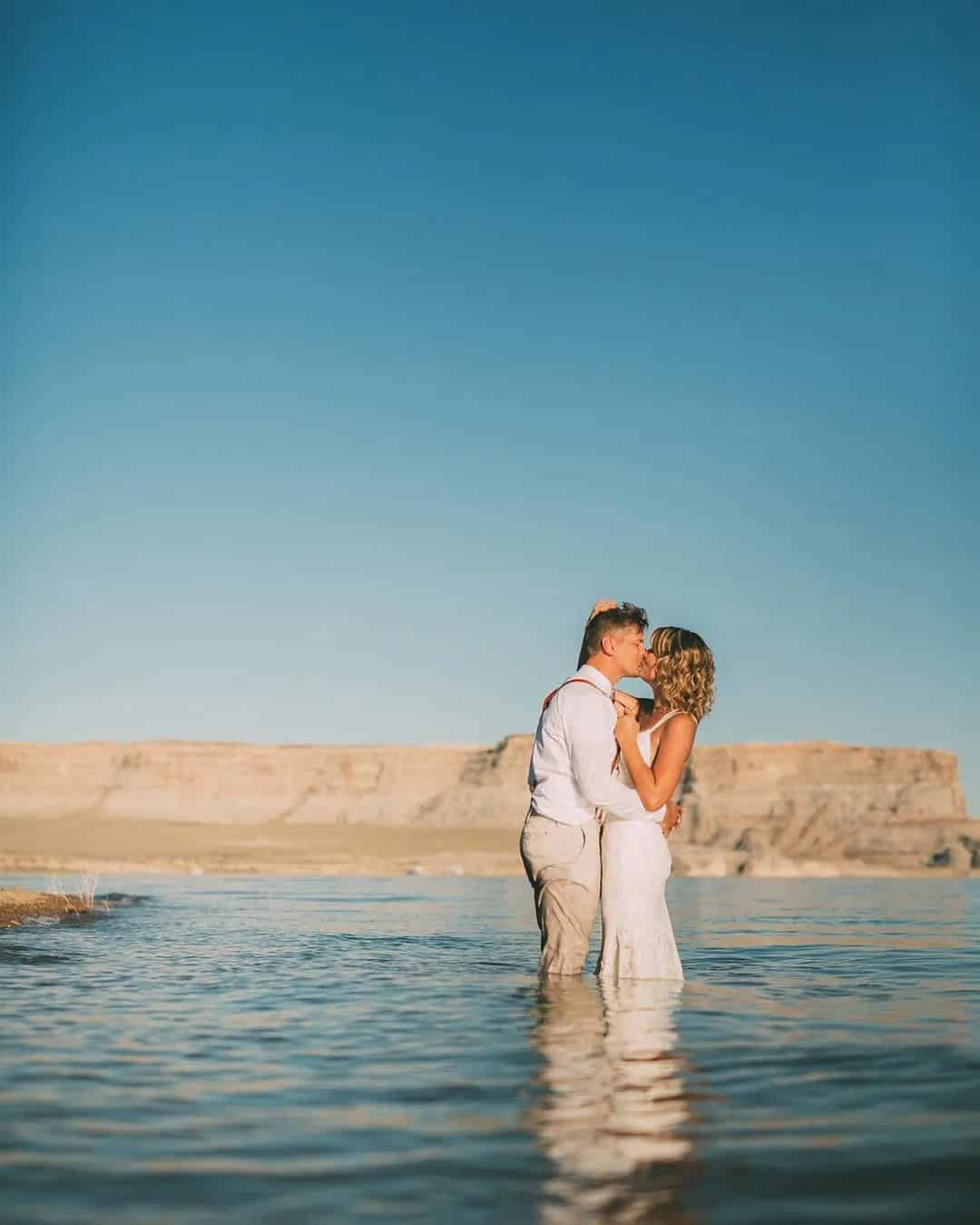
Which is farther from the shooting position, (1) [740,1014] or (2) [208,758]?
(2) [208,758]

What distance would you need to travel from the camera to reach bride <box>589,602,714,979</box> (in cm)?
798

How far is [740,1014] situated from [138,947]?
7043 millimetres

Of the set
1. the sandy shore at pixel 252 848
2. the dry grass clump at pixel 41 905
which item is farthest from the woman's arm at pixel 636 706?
the sandy shore at pixel 252 848

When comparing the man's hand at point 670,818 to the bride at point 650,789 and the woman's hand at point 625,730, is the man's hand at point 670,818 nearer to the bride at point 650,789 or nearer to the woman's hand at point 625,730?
the bride at point 650,789

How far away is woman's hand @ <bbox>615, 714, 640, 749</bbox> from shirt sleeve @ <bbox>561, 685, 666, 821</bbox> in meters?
0.07

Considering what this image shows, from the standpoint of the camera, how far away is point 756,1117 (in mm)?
4543

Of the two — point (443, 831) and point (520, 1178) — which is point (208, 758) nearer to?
point (443, 831)

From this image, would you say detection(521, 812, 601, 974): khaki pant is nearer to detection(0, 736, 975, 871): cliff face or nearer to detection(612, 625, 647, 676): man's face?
detection(612, 625, 647, 676): man's face

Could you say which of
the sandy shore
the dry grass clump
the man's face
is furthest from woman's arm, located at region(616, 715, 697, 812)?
the sandy shore

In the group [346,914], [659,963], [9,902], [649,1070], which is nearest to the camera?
Result: [649,1070]

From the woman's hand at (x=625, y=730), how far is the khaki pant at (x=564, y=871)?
556 mm

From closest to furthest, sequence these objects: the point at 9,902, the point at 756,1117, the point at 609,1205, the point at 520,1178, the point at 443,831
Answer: the point at 609,1205 → the point at 520,1178 → the point at 756,1117 → the point at 9,902 → the point at 443,831

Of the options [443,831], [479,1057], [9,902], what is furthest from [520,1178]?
[443,831]

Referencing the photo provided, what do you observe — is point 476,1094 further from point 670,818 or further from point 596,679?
point 670,818
